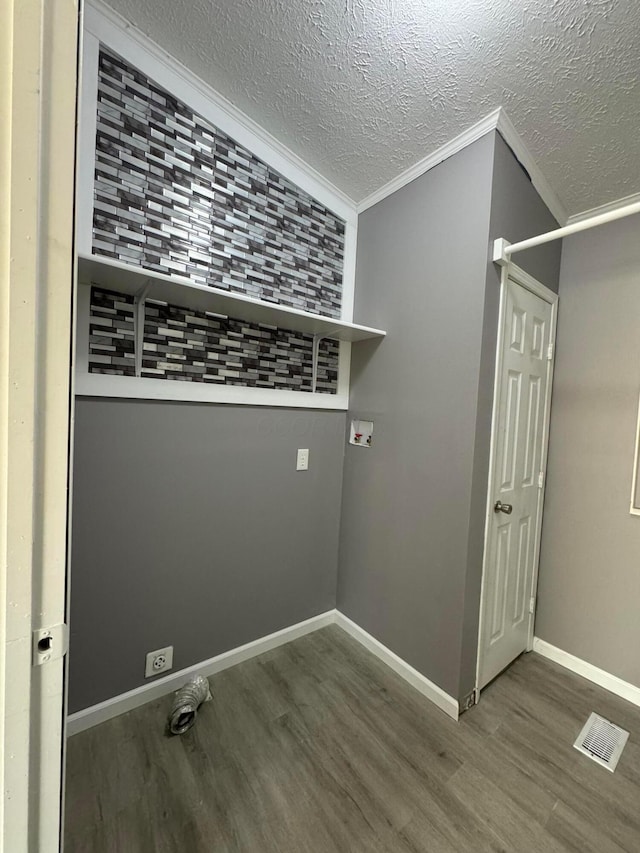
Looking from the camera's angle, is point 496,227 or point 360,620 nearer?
point 496,227

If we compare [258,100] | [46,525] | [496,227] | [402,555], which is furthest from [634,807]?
[258,100]

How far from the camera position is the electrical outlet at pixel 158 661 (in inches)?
62.2

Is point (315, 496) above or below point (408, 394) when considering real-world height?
below

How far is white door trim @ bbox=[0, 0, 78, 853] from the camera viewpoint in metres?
0.50

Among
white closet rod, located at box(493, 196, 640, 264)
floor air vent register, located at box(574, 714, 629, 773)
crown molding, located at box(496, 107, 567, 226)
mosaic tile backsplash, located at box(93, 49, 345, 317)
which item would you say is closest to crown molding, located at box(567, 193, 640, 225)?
crown molding, located at box(496, 107, 567, 226)

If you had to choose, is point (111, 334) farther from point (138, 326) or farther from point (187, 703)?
point (187, 703)

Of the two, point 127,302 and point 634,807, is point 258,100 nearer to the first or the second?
point 127,302

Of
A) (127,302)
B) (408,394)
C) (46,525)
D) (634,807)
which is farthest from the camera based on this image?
(408,394)

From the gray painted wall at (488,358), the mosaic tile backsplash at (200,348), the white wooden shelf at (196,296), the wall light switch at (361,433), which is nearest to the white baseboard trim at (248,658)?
the gray painted wall at (488,358)

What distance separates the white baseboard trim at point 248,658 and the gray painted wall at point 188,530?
0.12 feet

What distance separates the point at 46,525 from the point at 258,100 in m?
1.89

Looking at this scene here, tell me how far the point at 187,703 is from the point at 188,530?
729 mm

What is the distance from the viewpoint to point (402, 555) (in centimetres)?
187

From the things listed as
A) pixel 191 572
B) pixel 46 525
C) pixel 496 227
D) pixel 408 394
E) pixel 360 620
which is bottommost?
pixel 360 620
